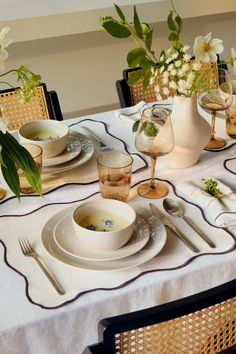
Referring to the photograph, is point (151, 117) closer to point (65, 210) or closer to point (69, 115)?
point (65, 210)

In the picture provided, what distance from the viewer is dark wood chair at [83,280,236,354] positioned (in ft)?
2.74

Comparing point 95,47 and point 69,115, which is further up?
point 95,47

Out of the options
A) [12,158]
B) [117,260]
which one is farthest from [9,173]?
[117,260]

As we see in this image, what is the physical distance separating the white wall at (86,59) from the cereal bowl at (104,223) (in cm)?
189

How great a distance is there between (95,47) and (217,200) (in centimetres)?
202

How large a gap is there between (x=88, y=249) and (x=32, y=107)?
0.96 meters

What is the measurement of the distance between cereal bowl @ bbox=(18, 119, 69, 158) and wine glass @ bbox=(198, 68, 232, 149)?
15.4 inches

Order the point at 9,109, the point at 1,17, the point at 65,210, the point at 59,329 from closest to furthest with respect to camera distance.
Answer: the point at 59,329 → the point at 65,210 → the point at 9,109 → the point at 1,17

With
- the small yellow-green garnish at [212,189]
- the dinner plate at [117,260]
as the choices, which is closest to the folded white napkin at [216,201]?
the small yellow-green garnish at [212,189]

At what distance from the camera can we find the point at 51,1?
3.02 metres

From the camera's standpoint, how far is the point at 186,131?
1454 mm

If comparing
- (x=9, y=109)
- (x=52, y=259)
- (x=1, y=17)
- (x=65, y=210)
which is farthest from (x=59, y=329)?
(x=1, y=17)

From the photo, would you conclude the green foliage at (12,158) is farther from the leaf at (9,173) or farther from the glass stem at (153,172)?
the glass stem at (153,172)

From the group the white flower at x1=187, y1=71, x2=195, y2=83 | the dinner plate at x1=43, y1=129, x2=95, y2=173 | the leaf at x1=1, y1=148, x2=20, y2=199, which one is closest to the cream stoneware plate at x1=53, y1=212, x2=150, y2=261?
the leaf at x1=1, y1=148, x2=20, y2=199
